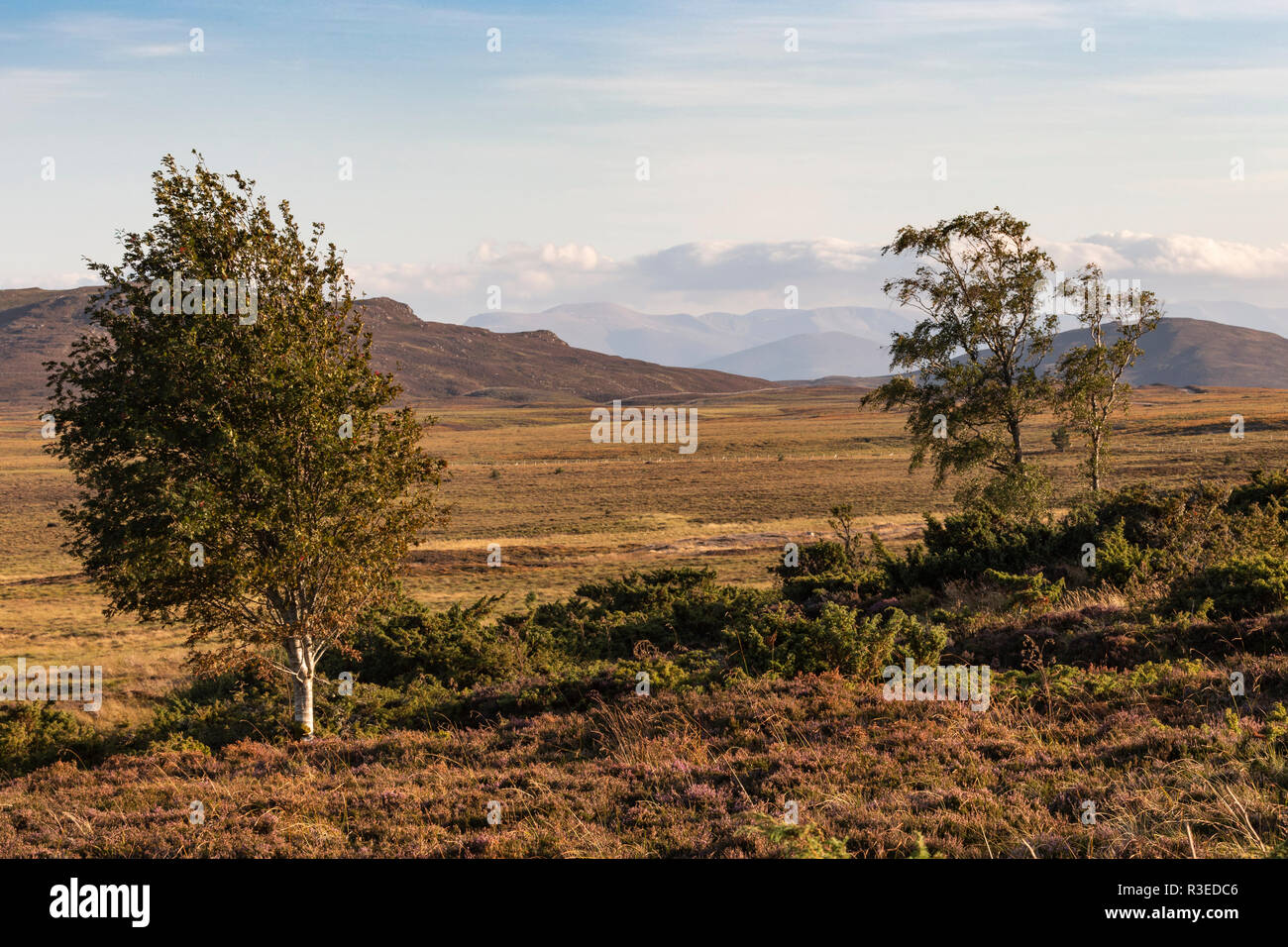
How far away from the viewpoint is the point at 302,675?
1541cm

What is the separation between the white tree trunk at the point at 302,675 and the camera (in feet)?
49.6

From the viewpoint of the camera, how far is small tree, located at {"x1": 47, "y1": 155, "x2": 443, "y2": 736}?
1346 centimetres

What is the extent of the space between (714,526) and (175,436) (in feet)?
123

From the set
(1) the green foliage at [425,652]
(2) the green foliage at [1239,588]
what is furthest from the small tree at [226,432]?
(2) the green foliage at [1239,588]

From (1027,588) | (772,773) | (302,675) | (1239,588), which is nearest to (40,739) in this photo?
(302,675)

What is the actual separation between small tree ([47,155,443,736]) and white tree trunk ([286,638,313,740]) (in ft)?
0.31

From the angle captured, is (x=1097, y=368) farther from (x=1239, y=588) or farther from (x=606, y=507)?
(x=606, y=507)

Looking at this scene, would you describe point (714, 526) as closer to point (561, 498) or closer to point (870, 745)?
point (561, 498)

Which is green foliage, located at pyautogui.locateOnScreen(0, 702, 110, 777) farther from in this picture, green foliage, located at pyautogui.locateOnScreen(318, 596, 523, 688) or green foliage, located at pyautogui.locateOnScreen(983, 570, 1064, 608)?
green foliage, located at pyautogui.locateOnScreen(983, 570, 1064, 608)

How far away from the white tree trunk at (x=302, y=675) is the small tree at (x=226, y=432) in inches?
3.8

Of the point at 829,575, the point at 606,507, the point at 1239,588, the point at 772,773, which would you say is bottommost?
the point at 606,507

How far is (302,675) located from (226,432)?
15.3 ft

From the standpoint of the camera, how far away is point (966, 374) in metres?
28.0

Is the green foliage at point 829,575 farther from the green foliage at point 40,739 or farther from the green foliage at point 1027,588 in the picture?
the green foliage at point 40,739
